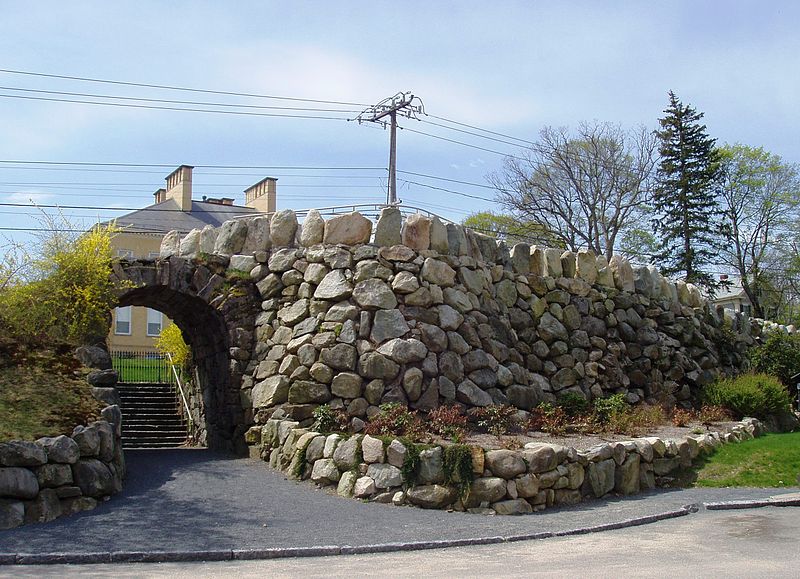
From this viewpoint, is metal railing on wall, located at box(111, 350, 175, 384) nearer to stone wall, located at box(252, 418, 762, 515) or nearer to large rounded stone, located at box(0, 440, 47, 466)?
stone wall, located at box(252, 418, 762, 515)

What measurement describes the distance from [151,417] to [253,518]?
11.6 meters

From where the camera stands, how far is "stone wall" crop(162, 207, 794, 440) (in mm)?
14336

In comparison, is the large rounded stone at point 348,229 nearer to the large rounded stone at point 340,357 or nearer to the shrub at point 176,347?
the large rounded stone at point 340,357

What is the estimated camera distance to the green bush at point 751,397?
18719mm

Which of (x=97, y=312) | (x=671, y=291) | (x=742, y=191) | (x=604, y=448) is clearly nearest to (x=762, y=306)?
(x=742, y=191)

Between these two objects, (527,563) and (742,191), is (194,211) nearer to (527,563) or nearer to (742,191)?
(742,191)

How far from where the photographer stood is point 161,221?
37.8 m

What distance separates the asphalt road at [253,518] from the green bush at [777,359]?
1131 centimetres

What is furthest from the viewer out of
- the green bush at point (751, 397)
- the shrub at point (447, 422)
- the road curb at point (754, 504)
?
the green bush at point (751, 397)

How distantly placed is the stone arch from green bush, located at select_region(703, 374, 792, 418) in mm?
10264

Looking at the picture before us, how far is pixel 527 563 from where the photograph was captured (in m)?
8.72

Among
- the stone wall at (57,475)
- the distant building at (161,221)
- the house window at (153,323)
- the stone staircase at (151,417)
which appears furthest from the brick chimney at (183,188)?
the stone wall at (57,475)

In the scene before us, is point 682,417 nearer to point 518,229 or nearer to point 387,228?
point 387,228

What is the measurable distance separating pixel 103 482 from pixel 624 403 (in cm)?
1017
